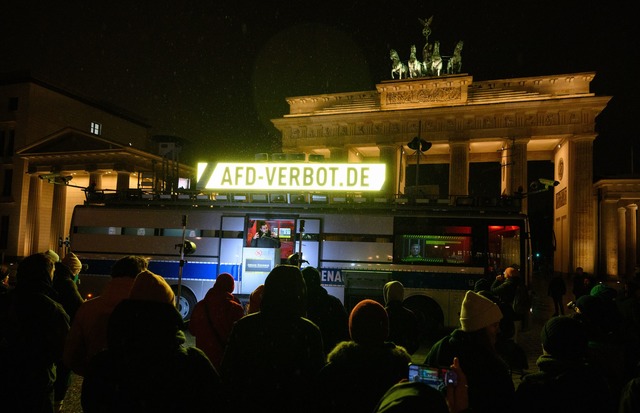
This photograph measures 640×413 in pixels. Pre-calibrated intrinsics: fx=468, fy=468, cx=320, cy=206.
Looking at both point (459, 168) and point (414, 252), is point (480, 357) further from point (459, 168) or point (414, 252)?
point (459, 168)

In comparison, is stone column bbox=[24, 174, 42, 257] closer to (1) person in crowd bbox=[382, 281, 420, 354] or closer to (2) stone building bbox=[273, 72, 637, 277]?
(2) stone building bbox=[273, 72, 637, 277]

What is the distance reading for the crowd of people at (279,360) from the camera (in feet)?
8.43

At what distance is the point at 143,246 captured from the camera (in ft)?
46.1

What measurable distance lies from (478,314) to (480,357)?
33cm

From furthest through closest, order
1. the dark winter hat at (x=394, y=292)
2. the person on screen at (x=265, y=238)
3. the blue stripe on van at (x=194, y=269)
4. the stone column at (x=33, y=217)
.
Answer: the stone column at (x=33, y=217), the blue stripe on van at (x=194, y=269), the person on screen at (x=265, y=238), the dark winter hat at (x=394, y=292)

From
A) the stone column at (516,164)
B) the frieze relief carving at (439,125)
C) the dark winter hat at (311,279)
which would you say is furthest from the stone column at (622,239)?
the dark winter hat at (311,279)

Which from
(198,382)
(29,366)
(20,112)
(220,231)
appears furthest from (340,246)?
(20,112)

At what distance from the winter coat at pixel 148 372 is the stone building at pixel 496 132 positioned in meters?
32.5

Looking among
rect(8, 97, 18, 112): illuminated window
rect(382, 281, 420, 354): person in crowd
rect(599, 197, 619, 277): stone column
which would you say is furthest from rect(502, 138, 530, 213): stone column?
rect(8, 97, 18, 112): illuminated window

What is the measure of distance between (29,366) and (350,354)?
3024mm

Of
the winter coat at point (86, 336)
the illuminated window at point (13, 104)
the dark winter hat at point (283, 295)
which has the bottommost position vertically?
the winter coat at point (86, 336)

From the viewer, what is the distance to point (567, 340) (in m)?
3.04

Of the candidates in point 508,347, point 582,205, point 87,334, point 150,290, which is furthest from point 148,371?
point 582,205

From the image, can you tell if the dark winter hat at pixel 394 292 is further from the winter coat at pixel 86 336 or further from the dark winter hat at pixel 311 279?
the winter coat at pixel 86 336
